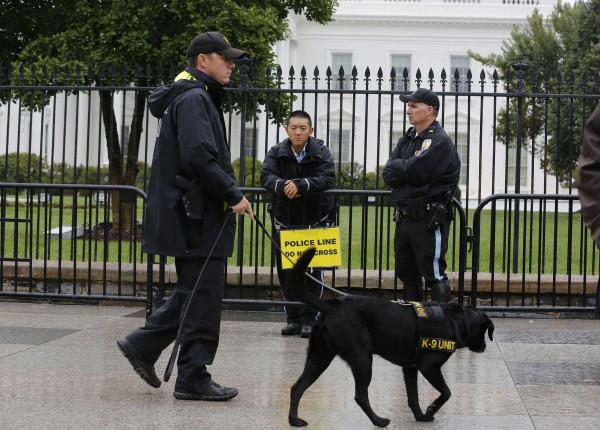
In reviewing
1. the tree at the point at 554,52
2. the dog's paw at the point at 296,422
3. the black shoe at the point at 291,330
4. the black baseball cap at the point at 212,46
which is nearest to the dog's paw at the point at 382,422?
the dog's paw at the point at 296,422

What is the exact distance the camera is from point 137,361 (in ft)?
18.9

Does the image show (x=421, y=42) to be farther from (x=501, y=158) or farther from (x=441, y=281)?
(x=441, y=281)

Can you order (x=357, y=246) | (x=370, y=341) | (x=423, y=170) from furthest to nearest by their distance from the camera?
(x=357, y=246)
(x=423, y=170)
(x=370, y=341)

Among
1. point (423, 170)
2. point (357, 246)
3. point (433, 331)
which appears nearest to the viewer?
point (433, 331)

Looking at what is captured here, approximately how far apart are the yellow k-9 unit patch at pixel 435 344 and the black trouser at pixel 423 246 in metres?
2.03

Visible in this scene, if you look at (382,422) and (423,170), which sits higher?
(423,170)

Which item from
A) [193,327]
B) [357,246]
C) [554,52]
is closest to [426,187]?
[193,327]

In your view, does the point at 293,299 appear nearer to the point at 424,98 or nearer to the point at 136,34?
the point at 424,98

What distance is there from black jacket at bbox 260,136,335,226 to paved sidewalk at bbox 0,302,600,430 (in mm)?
1001

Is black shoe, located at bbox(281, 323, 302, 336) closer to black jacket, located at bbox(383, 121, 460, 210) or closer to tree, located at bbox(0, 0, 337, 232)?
black jacket, located at bbox(383, 121, 460, 210)

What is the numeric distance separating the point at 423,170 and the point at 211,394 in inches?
93.3

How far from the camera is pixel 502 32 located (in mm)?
47688

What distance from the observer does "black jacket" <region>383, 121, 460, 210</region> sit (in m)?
7.09

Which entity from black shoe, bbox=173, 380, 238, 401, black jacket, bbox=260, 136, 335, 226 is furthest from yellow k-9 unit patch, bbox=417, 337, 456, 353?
black jacket, bbox=260, 136, 335, 226
